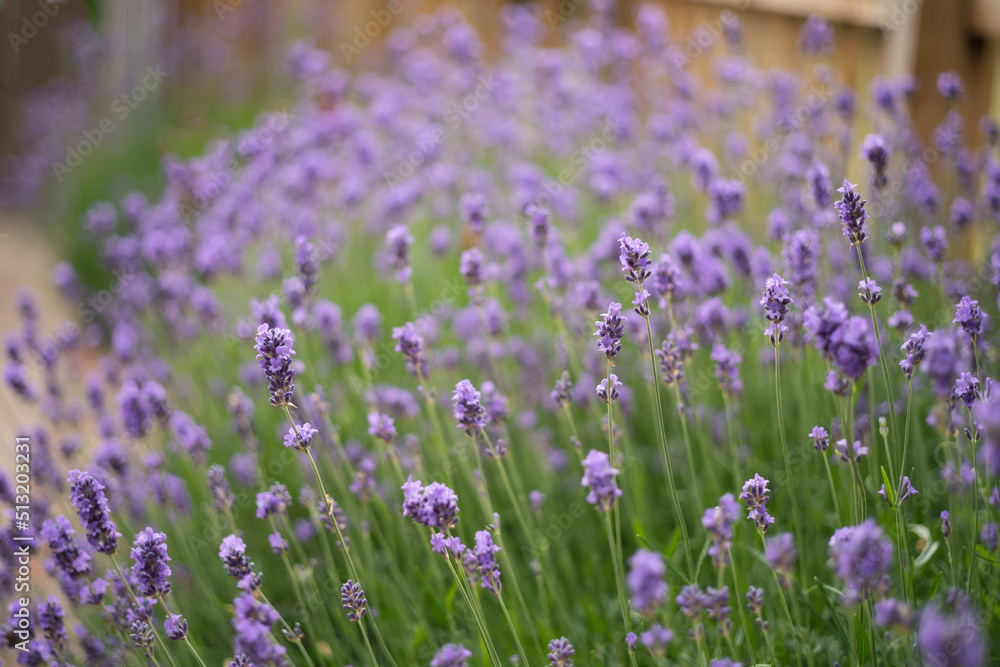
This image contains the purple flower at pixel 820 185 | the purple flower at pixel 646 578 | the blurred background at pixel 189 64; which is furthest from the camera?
the blurred background at pixel 189 64

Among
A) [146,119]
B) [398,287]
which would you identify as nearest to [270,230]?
[398,287]

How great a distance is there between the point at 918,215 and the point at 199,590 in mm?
3204

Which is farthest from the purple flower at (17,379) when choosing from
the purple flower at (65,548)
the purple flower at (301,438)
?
the purple flower at (301,438)

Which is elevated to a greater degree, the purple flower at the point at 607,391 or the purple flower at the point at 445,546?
the purple flower at the point at 607,391

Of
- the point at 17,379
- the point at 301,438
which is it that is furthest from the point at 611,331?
the point at 17,379

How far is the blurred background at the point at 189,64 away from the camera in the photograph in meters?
3.98

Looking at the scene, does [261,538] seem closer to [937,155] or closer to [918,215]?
[918,215]

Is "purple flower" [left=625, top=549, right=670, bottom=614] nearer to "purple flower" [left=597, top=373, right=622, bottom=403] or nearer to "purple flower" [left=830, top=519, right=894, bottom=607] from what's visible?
"purple flower" [left=830, top=519, right=894, bottom=607]

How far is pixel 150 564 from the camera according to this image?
57.1 inches

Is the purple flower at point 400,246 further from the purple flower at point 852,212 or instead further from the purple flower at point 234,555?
the purple flower at point 852,212

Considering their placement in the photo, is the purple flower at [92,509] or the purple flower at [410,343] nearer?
the purple flower at [92,509]

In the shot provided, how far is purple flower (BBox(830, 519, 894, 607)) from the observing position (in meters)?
0.96

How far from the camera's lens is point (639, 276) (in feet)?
4.79

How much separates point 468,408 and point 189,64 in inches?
363
